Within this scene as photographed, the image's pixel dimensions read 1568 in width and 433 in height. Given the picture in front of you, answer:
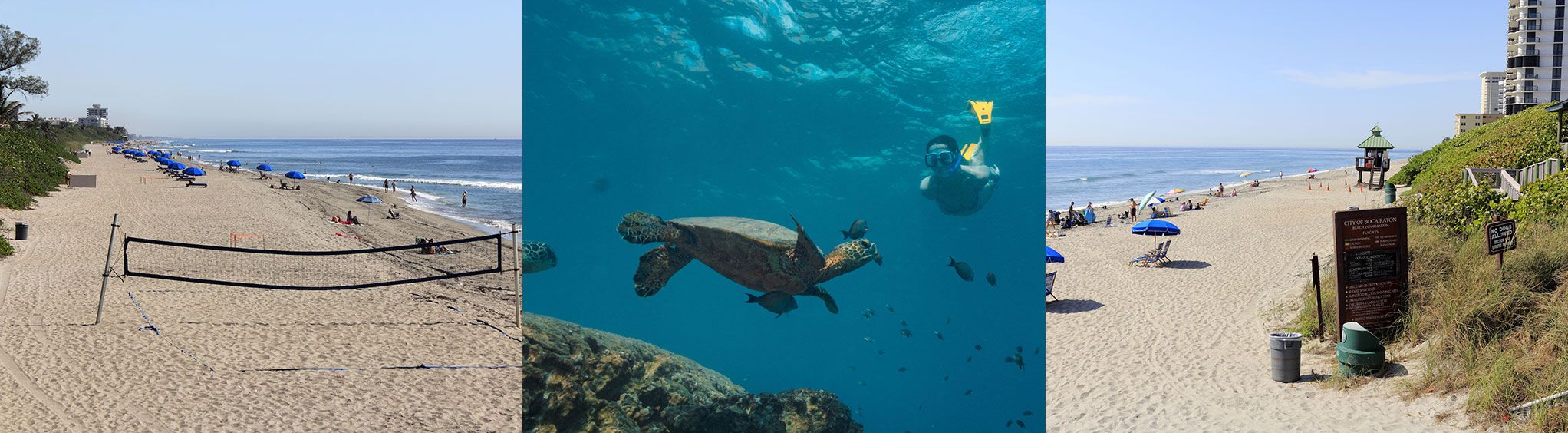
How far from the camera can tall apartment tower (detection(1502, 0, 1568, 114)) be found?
82.9m

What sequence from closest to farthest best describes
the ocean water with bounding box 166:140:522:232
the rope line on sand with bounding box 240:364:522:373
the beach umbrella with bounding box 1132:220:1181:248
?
the rope line on sand with bounding box 240:364:522:373 < the beach umbrella with bounding box 1132:220:1181:248 < the ocean water with bounding box 166:140:522:232

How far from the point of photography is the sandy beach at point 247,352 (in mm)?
8312

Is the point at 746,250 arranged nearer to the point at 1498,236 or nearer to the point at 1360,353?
the point at 1360,353

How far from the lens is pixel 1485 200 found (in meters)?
12.0

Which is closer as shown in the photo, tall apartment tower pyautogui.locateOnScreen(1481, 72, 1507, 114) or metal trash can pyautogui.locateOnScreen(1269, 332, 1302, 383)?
metal trash can pyautogui.locateOnScreen(1269, 332, 1302, 383)

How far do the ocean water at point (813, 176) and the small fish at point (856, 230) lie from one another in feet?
0.11

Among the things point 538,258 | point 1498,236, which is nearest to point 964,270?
point 538,258

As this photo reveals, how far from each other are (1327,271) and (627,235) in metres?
11.1

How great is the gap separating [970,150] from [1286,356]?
613cm

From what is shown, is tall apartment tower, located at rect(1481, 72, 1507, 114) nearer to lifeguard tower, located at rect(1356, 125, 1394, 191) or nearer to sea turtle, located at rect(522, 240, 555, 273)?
lifeguard tower, located at rect(1356, 125, 1394, 191)

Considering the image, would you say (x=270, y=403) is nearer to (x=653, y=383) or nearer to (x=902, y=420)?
(x=653, y=383)

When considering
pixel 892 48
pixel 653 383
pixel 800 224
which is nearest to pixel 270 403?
pixel 653 383

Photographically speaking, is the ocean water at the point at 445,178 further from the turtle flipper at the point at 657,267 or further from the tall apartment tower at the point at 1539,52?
Result: the tall apartment tower at the point at 1539,52

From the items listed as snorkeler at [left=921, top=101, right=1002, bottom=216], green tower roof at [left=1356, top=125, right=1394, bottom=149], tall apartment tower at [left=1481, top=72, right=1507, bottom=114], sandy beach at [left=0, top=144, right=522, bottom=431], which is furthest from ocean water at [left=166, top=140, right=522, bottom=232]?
tall apartment tower at [left=1481, top=72, right=1507, bottom=114]
